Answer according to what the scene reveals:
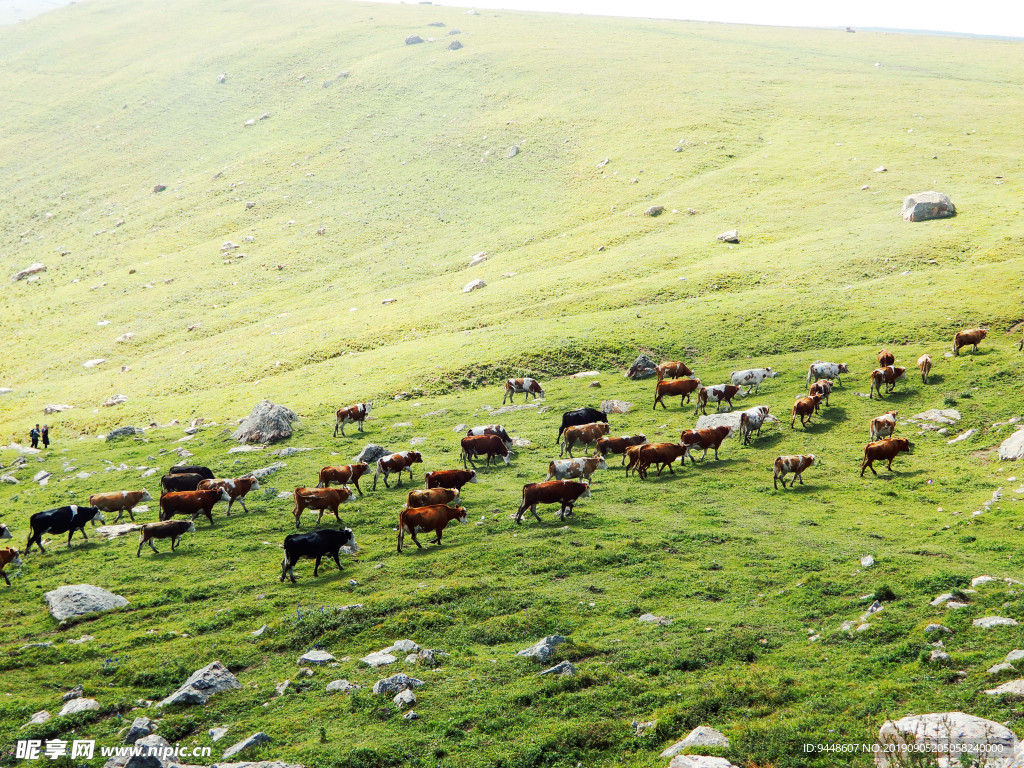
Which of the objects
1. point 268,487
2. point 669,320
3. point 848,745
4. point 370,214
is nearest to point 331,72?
point 370,214

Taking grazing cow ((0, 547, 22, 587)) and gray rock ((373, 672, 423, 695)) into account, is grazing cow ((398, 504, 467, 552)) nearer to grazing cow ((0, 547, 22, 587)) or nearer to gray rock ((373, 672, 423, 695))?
gray rock ((373, 672, 423, 695))

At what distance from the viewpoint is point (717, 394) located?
32.3m

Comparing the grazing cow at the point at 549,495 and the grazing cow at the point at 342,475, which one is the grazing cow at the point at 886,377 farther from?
the grazing cow at the point at 342,475

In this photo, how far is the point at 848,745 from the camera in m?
10.5

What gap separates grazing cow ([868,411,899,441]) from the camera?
2664 centimetres

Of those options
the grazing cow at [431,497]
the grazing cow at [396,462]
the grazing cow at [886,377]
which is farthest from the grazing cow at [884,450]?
the grazing cow at [396,462]

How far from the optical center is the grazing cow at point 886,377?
101ft

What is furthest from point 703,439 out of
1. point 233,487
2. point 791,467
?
point 233,487

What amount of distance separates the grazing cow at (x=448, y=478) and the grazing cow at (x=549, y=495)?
319cm

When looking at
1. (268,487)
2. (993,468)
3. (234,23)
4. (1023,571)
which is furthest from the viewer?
(234,23)

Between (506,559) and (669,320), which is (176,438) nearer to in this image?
(506,559)

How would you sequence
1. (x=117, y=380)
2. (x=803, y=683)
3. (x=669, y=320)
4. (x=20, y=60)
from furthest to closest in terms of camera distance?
(x=20, y=60)
(x=117, y=380)
(x=669, y=320)
(x=803, y=683)

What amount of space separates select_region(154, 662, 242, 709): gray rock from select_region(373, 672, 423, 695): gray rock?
2890 millimetres

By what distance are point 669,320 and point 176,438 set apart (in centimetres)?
2940
